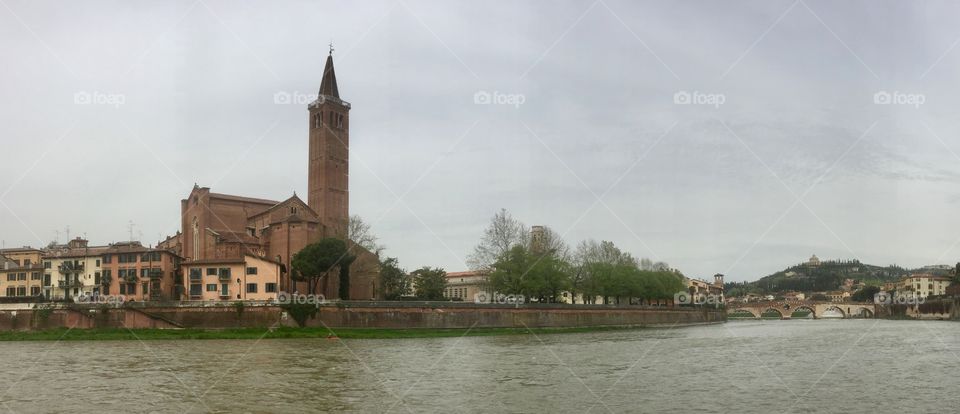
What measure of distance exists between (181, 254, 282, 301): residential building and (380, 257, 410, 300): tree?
82.5 ft

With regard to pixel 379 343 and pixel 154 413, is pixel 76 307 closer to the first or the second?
pixel 379 343

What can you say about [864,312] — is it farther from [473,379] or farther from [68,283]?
[473,379]

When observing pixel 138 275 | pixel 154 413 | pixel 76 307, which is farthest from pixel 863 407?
pixel 138 275

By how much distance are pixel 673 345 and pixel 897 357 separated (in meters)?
15.1

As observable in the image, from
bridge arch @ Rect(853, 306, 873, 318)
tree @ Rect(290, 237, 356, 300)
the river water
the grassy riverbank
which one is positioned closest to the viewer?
the river water

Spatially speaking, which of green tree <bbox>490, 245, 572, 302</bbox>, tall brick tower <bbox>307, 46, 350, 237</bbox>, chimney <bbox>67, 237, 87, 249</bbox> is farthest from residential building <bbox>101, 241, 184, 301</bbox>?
green tree <bbox>490, 245, 572, 302</bbox>

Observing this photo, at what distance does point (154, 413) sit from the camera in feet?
77.0

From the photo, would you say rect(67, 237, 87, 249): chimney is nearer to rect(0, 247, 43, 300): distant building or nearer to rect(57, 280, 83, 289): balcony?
rect(0, 247, 43, 300): distant building

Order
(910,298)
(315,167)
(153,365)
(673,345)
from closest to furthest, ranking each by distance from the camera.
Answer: (153,365) → (673,345) → (315,167) → (910,298)

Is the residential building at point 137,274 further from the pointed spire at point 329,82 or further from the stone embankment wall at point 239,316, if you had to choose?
the pointed spire at point 329,82

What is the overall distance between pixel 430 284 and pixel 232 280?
115 feet

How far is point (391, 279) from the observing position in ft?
346

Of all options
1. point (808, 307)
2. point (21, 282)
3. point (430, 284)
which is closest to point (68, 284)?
point (21, 282)

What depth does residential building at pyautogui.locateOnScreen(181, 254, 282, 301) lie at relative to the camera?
77.9 meters
